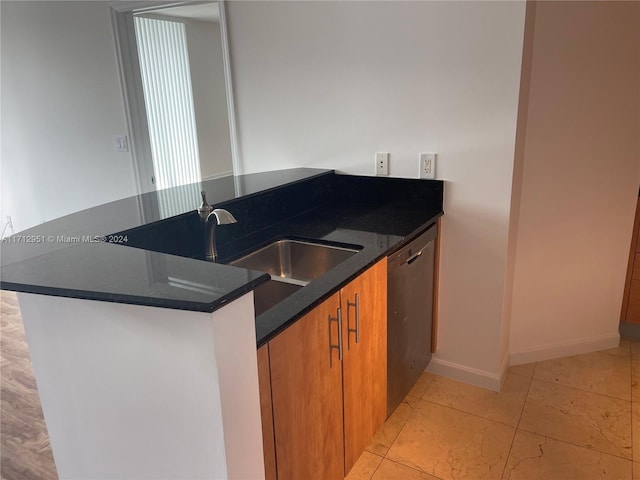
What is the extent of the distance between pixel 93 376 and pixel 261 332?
0.40m

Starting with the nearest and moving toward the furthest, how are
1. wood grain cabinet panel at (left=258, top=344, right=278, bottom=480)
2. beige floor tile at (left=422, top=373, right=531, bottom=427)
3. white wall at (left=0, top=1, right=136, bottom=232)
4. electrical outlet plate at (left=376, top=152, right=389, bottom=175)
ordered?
wood grain cabinet panel at (left=258, top=344, right=278, bottom=480) < beige floor tile at (left=422, top=373, right=531, bottom=427) < electrical outlet plate at (left=376, top=152, right=389, bottom=175) < white wall at (left=0, top=1, right=136, bottom=232)

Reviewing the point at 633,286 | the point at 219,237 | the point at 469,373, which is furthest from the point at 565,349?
the point at 219,237

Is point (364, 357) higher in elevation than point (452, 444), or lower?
higher

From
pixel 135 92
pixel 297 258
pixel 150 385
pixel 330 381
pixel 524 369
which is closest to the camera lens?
pixel 150 385

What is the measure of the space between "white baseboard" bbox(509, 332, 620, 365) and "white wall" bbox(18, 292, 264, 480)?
207 centimetres

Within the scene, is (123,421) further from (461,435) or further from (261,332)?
(461,435)

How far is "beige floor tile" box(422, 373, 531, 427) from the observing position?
2.34 metres

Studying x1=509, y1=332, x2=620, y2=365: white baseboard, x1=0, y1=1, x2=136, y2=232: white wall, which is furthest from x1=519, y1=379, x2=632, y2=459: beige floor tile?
x1=0, y1=1, x2=136, y2=232: white wall

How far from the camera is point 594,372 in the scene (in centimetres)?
266

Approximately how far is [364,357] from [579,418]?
124cm

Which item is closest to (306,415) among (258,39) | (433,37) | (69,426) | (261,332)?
(261,332)

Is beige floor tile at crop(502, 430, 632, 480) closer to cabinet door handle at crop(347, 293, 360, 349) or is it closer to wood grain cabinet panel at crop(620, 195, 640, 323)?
cabinet door handle at crop(347, 293, 360, 349)

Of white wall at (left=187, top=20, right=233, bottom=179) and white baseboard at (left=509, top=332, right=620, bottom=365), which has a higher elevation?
white wall at (left=187, top=20, right=233, bottom=179)

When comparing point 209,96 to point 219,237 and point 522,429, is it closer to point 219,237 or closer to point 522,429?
point 219,237
